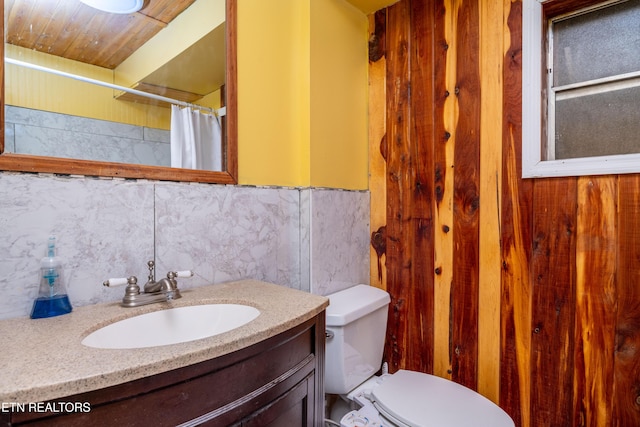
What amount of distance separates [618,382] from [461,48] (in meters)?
1.38

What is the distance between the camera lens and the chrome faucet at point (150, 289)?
89 centimetres

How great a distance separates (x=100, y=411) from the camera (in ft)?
1.68

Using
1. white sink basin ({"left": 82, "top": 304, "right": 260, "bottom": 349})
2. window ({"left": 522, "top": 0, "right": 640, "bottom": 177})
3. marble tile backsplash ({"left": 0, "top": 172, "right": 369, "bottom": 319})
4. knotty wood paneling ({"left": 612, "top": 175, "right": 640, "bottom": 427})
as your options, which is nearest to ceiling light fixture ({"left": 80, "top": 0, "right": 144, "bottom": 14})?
marble tile backsplash ({"left": 0, "top": 172, "right": 369, "bottom": 319})

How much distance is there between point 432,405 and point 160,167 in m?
1.22

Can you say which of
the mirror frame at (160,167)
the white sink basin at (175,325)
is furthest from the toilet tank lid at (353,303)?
the mirror frame at (160,167)

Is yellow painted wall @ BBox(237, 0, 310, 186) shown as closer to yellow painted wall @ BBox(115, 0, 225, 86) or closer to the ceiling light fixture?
yellow painted wall @ BBox(115, 0, 225, 86)

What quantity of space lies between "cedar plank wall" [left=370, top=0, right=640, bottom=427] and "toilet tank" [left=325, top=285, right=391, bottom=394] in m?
0.19

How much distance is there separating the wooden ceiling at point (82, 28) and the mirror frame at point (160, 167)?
46 millimetres

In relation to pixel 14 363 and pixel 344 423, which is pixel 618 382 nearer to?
pixel 344 423

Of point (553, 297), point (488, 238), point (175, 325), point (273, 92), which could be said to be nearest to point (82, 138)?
point (175, 325)

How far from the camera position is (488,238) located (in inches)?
52.7

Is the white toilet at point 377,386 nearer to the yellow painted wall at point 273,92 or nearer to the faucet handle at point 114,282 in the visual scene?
the yellow painted wall at point 273,92

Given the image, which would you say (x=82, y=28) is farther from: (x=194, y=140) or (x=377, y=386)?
(x=377, y=386)

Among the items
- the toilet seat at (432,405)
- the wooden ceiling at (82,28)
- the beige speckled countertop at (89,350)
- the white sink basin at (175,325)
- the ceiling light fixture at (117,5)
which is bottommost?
the toilet seat at (432,405)
